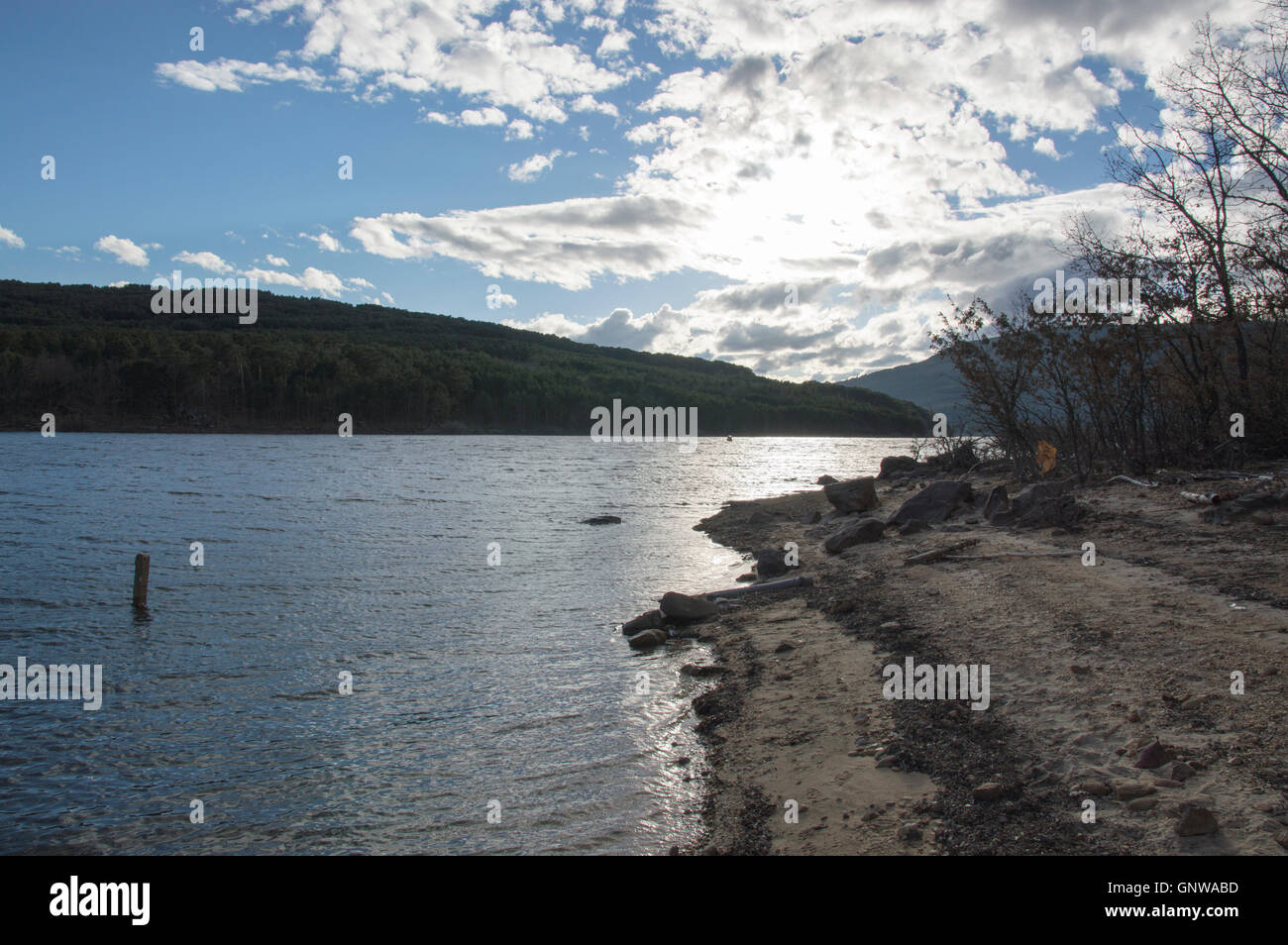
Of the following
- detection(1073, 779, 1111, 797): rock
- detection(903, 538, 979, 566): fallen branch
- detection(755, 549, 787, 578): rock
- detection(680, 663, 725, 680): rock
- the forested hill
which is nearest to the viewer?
detection(1073, 779, 1111, 797): rock

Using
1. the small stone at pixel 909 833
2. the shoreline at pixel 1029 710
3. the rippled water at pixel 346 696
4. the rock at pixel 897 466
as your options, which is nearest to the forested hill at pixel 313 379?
the rippled water at pixel 346 696

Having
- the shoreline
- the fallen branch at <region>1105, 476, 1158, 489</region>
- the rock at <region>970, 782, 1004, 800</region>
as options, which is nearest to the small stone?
the shoreline

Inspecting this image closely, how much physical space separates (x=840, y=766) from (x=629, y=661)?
4.72 m

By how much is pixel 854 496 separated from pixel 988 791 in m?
18.3

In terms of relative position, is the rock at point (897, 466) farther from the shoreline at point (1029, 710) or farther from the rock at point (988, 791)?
the rock at point (988, 791)

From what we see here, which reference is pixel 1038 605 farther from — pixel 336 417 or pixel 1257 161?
pixel 336 417

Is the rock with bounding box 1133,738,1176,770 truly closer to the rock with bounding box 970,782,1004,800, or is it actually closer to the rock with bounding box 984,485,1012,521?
the rock with bounding box 970,782,1004,800

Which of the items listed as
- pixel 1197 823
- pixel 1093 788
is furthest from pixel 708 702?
pixel 1197 823

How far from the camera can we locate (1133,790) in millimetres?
5141

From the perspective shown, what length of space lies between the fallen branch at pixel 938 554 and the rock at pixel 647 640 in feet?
17.8

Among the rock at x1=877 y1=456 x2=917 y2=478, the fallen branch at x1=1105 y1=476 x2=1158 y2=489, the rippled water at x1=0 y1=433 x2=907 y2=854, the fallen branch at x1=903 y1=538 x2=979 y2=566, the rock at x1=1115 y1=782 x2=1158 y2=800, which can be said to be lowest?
the rippled water at x1=0 y1=433 x2=907 y2=854

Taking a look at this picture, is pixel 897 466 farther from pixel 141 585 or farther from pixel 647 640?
pixel 141 585

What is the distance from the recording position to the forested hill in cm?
10912

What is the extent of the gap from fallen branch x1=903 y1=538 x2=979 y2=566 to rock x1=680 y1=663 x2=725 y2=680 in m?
5.73
